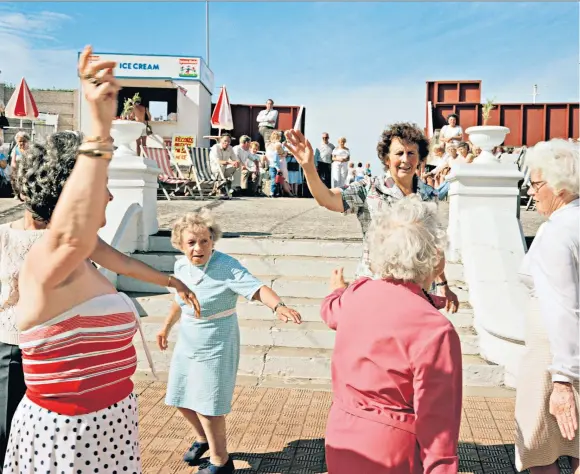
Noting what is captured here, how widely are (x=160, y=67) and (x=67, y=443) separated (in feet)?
72.3

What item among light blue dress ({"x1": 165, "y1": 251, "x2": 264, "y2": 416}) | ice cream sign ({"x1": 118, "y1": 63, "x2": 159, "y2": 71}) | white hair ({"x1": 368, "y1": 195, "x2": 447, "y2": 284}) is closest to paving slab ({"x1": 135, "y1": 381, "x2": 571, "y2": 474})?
light blue dress ({"x1": 165, "y1": 251, "x2": 264, "y2": 416})

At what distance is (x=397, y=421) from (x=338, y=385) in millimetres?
258

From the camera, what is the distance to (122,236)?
22.2 ft

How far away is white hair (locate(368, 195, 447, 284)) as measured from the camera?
81.2 inches

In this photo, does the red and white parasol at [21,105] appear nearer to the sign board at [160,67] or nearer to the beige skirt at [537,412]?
the sign board at [160,67]

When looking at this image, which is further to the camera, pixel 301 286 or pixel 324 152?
pixel 324 152

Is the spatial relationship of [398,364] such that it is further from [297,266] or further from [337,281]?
[297,266]

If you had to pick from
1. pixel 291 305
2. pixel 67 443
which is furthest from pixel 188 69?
pixel 67 443

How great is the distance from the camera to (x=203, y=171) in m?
15.3

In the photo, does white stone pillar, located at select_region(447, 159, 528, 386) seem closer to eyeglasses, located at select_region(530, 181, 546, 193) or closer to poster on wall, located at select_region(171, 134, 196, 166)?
eyeglasses, located at select_region(530, 181, 546, 193)

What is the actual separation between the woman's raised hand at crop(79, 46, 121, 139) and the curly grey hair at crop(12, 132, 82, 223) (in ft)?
1.77

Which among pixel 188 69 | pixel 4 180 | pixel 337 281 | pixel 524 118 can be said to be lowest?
pixel 337 281

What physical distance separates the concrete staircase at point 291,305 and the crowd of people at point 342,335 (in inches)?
106

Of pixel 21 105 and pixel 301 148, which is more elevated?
pixel 21 105
